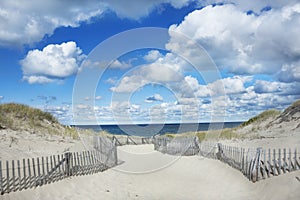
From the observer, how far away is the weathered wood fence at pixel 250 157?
42.5ft

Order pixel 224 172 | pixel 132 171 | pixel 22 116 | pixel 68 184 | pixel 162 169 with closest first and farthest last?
1. pixel 68 184
2. pixel 224 172
3. pixel 132 171
4. pixel 162 169
5. pixel 22 116

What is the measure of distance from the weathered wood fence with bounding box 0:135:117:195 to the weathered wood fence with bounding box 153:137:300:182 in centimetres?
621

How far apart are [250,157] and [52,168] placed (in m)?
7.97

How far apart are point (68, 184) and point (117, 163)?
7.15 meters

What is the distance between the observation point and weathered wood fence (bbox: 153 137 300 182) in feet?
42.5

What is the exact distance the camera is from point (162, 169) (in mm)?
19641

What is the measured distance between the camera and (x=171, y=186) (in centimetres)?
1506

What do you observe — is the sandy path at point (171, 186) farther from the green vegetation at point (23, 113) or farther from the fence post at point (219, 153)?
the green vegetation at point (23, 113)

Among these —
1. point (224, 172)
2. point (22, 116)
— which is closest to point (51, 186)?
point (224, 172)

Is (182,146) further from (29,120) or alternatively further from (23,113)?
(23,113)

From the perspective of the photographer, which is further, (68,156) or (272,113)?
(272,113)

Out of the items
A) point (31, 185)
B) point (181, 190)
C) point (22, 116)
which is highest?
point (22, 116)

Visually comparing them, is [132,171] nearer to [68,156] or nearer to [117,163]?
[117,163]

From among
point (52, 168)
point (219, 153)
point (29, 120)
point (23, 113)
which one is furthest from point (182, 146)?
point (52, 168)
